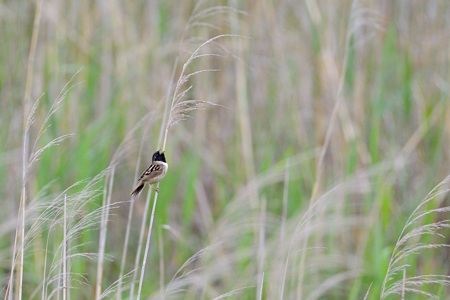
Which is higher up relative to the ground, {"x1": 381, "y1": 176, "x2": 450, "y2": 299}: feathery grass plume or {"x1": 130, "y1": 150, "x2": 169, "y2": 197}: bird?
{"x1": 130, "y1": 150, "x2": 169, "y2": 197}: bird

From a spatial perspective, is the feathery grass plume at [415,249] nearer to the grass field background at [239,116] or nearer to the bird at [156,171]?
the grass field background at [239,116]

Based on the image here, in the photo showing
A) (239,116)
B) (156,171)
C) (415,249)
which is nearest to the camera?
(156,171)

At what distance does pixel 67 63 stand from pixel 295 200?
3.75 feet

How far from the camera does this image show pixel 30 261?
130 inches

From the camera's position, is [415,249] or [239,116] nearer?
[415,249]

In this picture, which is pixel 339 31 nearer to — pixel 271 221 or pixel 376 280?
pixel 271 221

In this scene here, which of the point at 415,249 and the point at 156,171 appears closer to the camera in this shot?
the point at 156,171

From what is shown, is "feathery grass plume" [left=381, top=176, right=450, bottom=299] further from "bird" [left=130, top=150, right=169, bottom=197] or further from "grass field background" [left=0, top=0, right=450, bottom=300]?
"bird" [left=130, top=150, right=169, bottom=197]

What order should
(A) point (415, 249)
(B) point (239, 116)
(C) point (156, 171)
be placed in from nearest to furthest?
1. (C) point (156, 171)
2. (A) point (415, 249)
3. (B) point (239, 116)

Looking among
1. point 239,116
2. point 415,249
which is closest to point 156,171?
point 415,249

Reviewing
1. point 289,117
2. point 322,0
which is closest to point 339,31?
point 322,0

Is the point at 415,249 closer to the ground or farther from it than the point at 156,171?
closer to the ground

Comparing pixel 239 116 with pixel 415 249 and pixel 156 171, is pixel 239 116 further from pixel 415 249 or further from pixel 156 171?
pixel 156 171

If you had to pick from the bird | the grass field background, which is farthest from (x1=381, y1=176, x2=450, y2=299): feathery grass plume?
the bird
